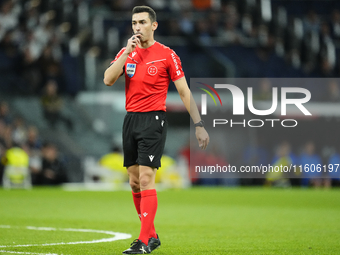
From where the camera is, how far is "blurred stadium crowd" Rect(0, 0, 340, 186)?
65.8 ft

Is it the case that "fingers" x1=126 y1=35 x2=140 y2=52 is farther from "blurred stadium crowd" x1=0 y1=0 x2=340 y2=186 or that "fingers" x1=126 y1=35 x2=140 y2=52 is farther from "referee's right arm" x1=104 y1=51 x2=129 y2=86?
"blurred stadium crowd" x1=0 y1=0 x2=340 y2=186

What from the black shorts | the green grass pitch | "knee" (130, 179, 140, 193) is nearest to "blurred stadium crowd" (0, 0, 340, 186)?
the green grass pitch

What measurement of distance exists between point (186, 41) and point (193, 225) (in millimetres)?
15400

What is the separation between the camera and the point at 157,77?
576 cm

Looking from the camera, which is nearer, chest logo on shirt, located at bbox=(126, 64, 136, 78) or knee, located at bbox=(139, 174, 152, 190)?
knee, located at bbox=(139, 174, 152, 190)

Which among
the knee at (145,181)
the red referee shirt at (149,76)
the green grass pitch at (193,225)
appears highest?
the red referee shirt at (149,76)

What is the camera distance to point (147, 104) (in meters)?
5.74

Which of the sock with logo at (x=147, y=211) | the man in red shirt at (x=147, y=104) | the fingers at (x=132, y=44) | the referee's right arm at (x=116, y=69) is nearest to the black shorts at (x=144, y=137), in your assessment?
the man in red shirt at (x=147, y=104)

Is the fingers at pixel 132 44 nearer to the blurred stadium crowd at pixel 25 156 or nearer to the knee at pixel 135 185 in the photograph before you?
the knee at pixel 135 185

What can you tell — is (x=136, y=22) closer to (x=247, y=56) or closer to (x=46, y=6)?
(x=46, y=6)

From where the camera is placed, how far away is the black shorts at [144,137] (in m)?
5.61

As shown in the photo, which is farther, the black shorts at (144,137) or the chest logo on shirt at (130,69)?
the chest logo on shirt at (130,69)

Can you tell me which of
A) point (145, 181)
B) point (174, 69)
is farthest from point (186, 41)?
point (145, 181)

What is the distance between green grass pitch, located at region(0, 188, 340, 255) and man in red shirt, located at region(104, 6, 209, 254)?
2.04 ft
